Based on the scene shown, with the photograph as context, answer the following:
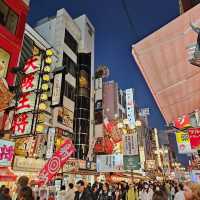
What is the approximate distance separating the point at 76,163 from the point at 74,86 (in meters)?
10.6

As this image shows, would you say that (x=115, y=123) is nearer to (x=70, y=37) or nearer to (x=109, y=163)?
(x=70, y=37)

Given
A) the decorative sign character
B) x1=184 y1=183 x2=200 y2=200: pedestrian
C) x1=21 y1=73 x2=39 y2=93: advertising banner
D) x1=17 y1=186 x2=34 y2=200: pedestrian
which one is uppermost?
x1=21 y1=73 x2=39 y2=93: advertising banner

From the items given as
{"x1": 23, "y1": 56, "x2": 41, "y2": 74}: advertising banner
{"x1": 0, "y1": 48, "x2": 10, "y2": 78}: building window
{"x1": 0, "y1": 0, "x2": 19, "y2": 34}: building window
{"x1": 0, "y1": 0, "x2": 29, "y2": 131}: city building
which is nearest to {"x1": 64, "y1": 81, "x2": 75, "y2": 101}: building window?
{"x1": 0, "y1": 0, "x2": 29, "y2": 131}: city building

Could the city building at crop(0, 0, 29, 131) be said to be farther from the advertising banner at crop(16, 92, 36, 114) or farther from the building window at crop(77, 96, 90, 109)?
the building window at crop(77, 96, 90, 109)

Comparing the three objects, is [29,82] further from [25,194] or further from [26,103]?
[25,194]

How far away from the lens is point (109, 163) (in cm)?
1678

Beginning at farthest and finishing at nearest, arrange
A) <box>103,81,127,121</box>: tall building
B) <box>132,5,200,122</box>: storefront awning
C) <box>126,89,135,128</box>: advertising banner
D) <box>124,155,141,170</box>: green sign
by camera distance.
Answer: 1. <box>126,89,135,128</box>: advertising banner
2. <box>103,81,127,121</box>: tall building
3. <box>124,155,141,170</box>: green sign
4. <box>132,5,200,122</box>: storefront awning

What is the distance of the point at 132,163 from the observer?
37.9ft

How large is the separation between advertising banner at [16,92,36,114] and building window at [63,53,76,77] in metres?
15.4

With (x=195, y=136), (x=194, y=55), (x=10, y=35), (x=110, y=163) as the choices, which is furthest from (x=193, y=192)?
(x=110, y=163)

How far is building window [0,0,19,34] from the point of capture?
1386 centimetres

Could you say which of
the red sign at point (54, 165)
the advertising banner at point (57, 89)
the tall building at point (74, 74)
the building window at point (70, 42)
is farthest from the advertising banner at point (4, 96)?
the building window at point (70, 42)

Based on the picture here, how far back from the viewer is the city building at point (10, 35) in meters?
12.9

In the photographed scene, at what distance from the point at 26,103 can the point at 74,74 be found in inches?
717
